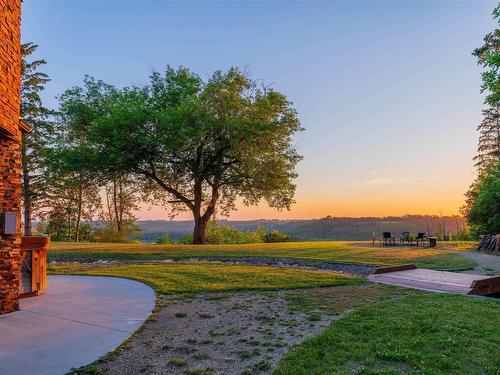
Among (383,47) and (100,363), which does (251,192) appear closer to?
(383,47)

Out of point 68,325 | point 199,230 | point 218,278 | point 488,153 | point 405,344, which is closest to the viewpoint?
point 405,344

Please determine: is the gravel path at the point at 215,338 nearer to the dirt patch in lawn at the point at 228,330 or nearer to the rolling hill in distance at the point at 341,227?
the dirt patch in lawn at the point at 228,330

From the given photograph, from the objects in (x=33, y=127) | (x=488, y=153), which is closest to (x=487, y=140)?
(x=488, y=153)

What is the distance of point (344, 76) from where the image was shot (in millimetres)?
17219

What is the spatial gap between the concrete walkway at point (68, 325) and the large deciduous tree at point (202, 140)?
14.4 meters

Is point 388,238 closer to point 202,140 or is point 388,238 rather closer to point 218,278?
point 202,140

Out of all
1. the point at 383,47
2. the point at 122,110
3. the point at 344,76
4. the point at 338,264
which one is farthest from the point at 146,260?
the point at 383,47

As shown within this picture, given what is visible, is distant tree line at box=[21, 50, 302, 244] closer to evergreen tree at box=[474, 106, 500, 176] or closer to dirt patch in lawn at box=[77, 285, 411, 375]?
dirt patch in lawn at box=[77, 285, 411, 375]

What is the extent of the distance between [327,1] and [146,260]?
13.6m

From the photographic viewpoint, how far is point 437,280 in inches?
349

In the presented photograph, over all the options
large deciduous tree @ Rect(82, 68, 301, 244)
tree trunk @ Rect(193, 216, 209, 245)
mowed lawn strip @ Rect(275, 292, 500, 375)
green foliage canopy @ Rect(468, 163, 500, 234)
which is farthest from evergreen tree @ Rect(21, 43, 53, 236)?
green foliage canopy @ Rect(468, 163, 500, 234)

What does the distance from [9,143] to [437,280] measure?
10.2 metres

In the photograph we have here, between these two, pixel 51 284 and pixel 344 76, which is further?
pixel 344 76

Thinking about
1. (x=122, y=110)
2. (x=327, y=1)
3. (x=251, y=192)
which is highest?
(x=327, y=1)
